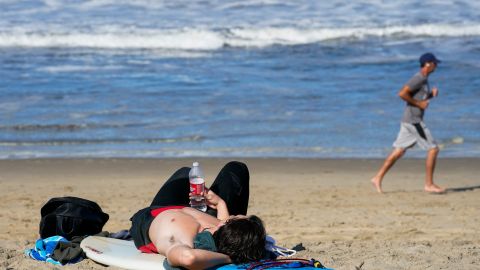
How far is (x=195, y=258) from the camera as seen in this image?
5262 millimetres

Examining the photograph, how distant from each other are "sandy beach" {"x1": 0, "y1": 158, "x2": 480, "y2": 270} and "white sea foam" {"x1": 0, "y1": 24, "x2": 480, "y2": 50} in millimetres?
10772

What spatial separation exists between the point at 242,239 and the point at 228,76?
1104 cm

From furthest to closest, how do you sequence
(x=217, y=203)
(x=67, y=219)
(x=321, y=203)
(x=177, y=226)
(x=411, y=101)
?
(x=411, y=101), (x=321, y=203), (x=67, y=219), (x=217, y=203), (x=177, y=226)

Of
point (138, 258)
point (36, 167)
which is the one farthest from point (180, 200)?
point (36, 167)

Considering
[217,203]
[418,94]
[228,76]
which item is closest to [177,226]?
[217,203]

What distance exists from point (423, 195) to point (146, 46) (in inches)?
500

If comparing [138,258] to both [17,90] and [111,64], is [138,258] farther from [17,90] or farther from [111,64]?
[111,64]

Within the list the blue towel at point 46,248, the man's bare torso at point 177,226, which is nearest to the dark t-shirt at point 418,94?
the man's bare torso at point 177,226

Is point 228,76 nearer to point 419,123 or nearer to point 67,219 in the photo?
point 419,123

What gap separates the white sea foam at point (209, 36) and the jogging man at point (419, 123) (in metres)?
11.7

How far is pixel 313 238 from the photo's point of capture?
752 centimetres

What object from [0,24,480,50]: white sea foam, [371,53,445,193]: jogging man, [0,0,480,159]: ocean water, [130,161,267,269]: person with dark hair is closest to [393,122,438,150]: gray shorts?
[371,53,445,193]: jogging man

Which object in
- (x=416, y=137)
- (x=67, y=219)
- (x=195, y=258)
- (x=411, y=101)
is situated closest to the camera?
(x=195, y=258)

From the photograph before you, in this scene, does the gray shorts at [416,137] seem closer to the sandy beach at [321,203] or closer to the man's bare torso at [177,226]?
the sandy beach at [321,203]
